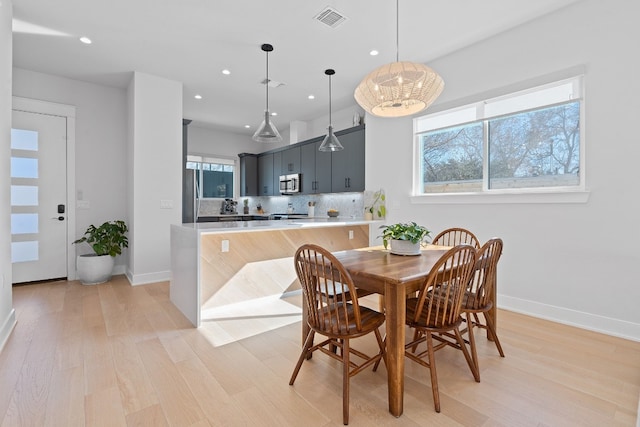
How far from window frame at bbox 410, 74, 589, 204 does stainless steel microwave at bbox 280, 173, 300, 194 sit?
2709 millimetres

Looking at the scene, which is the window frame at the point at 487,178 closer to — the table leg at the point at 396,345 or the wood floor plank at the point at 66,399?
the table leg at the point at 396,345

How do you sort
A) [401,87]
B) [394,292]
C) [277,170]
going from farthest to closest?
[277,170] < [401,87] < [394,292]

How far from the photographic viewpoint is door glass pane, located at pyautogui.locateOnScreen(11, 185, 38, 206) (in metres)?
4.05

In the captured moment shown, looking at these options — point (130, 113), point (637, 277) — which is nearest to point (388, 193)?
point (637, 277)

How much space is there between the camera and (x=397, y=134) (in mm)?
4316

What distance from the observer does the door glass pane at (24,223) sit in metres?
4.05

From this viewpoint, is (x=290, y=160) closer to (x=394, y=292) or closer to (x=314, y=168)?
(x=314, y=168)

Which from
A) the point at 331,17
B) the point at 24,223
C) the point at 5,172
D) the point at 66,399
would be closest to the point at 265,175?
the point at 24,223

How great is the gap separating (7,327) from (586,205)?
5014 mm

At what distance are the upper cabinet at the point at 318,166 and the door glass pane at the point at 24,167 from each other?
3.90 meters

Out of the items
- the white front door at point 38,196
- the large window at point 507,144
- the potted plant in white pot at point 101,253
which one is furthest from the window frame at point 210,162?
the large window at point 507,144

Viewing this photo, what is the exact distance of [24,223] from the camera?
13.5 feet

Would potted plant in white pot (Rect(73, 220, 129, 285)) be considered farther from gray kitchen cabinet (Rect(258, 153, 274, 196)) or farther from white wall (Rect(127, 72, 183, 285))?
gray kitchen cabinet (Rect(258, 153, 274, 196))

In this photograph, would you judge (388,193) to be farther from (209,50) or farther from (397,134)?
(209,50)
